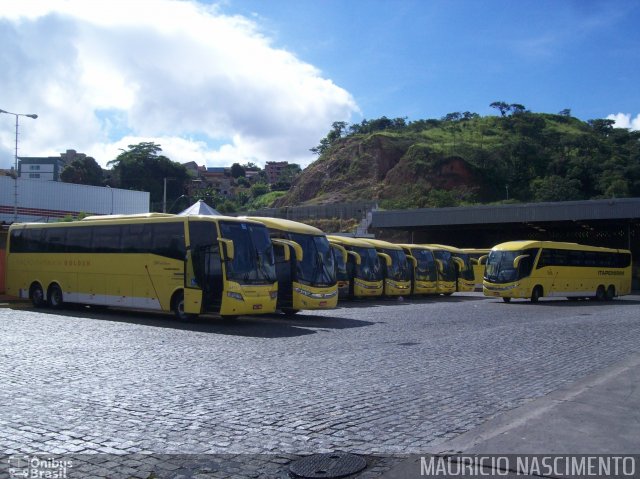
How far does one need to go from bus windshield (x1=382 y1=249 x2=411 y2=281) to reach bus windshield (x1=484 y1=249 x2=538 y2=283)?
4.26 meters

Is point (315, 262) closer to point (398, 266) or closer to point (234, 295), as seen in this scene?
point (234, 295)

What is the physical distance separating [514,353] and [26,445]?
9.53 m

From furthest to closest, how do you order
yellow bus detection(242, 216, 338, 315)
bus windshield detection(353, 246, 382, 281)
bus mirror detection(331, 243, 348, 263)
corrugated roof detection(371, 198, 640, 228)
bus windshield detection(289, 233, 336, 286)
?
corrugated roof detection(371, 198, 640, 228), bus windshield detection(353, 246, 382, 281), bus mirror detection(331, 243, 348, 263), bus windshield detection(289, 233, 336, 286), yellow bus detection(242, 216, 338, 315)

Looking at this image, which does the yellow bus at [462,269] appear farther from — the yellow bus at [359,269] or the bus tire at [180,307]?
the bus tire at [180,307]

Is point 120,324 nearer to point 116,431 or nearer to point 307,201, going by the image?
point 116,431

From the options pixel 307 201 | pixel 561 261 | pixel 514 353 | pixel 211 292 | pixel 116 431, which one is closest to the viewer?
pixel 116 431

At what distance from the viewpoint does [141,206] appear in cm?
7944

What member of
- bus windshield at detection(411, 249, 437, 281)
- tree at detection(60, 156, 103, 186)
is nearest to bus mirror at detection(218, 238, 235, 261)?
bus windshield at detection(411, 249, 437, 281)

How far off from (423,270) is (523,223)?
2266 centimetres

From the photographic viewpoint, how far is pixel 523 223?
53.8 metres

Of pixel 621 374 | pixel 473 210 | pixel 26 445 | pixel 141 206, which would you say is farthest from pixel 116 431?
pixel 141 206

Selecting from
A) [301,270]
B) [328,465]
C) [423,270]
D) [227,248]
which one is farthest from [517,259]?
[328,465]

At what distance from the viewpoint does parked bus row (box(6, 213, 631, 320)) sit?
17359 mm

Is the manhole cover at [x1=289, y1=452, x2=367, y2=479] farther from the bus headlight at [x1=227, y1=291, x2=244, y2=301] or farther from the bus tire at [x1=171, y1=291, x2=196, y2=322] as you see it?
the bus tire at [x1=171, y1=291, x2=196, y2=322]
